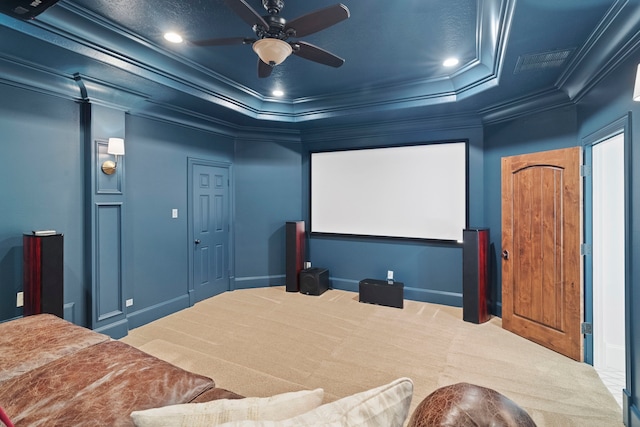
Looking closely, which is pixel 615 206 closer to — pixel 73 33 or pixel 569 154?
pixel 569 154

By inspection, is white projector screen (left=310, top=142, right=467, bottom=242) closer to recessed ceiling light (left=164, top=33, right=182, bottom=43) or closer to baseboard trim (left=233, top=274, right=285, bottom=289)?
baseboard trim (left=233, top=274, right=285, bottom=289)

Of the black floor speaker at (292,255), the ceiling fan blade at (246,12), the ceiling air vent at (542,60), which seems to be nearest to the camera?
the ceiling fan blade at (246,12)

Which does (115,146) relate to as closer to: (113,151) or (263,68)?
(113,151)

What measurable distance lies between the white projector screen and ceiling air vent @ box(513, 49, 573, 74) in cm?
154

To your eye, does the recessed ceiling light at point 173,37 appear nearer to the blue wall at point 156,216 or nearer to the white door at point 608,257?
the blue wall at point 156,216

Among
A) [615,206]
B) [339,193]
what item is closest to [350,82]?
[339,193]

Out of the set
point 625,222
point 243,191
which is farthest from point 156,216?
point 625,222

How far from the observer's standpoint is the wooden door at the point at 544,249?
2.88 metres

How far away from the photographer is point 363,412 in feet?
2.45

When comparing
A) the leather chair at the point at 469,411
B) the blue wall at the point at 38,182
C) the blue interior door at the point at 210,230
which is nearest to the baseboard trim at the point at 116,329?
the blue wall at the point at 38,182

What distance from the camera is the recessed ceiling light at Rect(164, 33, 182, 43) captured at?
2698mm

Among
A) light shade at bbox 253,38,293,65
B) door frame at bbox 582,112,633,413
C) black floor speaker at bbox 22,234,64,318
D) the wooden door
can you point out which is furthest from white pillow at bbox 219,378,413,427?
the wooden door

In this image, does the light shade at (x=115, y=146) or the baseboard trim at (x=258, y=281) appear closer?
the light shade at (x=115, y=146)

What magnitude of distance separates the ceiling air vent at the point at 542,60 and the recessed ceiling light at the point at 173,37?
115 inches
